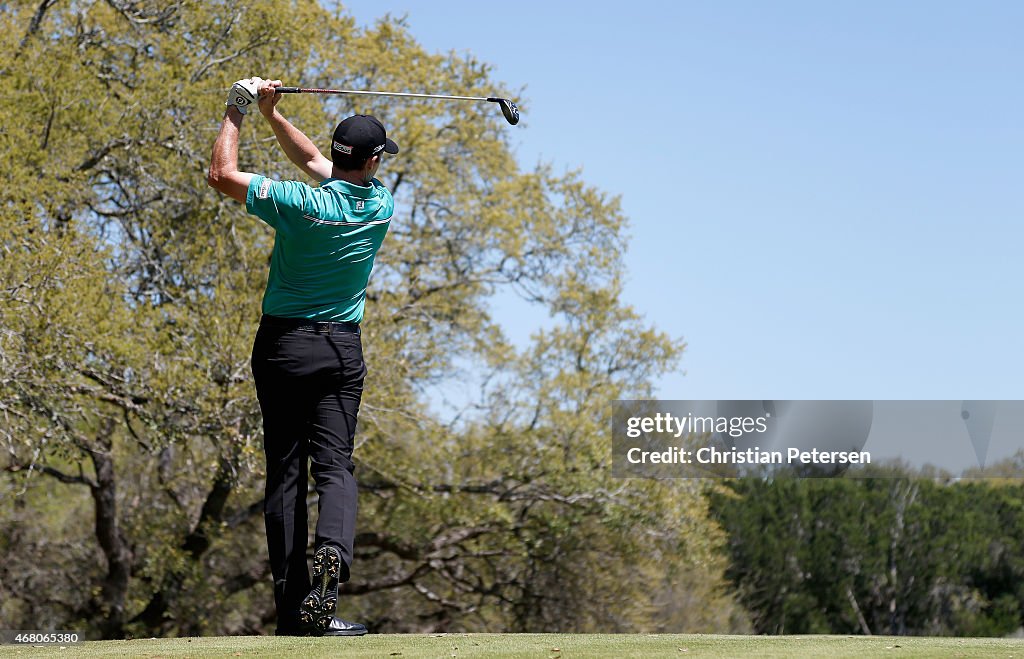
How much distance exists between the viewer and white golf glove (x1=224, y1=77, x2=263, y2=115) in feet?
17.3

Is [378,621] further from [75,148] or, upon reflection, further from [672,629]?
[75,148]

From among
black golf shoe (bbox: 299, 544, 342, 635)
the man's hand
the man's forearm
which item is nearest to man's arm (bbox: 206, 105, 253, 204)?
the man's forearm

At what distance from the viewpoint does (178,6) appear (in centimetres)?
1775

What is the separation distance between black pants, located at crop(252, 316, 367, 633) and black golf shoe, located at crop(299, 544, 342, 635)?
7cm

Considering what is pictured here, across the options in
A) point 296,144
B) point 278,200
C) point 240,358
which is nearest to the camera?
point 278,200

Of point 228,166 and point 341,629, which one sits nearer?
point 228,166

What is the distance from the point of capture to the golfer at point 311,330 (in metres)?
5.18

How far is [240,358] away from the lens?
16312mm

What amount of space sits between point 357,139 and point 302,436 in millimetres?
1336

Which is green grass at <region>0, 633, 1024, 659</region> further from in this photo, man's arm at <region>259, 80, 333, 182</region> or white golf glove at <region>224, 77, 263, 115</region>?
white golf glove at <region>224, 77, 263, 115</region>

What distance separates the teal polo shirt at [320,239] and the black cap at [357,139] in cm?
13

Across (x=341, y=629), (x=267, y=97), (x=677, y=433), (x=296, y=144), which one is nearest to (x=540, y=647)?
(x=341, y=629)

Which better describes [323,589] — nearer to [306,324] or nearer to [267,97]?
[306,324]

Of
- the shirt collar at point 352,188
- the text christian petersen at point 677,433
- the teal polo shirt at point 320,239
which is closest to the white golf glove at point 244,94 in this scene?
the teal polo shirt at point 320,239
